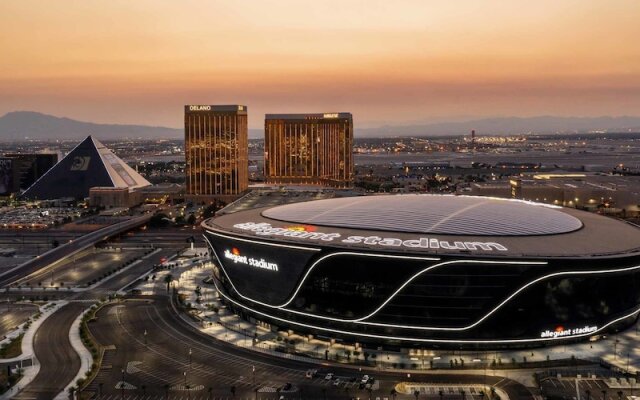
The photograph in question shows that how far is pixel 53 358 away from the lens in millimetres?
55344

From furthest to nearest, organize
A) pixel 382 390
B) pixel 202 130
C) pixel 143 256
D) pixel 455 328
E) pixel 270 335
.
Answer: pixel 202 130, pixel 143 256, pixel 270 335, pixel 455 328, pixel 382 390

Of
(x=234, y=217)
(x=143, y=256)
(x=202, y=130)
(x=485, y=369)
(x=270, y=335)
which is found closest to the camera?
(x=485, y=369)

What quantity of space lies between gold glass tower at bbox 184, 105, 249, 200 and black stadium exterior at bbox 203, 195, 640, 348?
368 feet

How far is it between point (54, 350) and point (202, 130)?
12607cm

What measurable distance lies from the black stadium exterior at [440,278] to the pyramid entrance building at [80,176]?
12237cm

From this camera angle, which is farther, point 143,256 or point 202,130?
point 202,130

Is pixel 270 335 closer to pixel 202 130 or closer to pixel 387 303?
pixel 387 303

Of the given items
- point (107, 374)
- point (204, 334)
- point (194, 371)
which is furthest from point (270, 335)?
point (107, 374)

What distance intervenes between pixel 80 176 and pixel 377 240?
143701 mm

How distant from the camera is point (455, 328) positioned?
54875mm

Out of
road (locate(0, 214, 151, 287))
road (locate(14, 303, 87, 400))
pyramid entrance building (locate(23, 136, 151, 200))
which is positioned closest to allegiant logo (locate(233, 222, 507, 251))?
road (locate(14, 303, 87, 400))

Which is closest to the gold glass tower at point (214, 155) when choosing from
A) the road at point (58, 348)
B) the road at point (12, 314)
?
the road at point (58, 348)

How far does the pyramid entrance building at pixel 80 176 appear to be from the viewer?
176m

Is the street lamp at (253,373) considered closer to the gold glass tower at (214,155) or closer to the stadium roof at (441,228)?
the stadium roof at (441,228)
